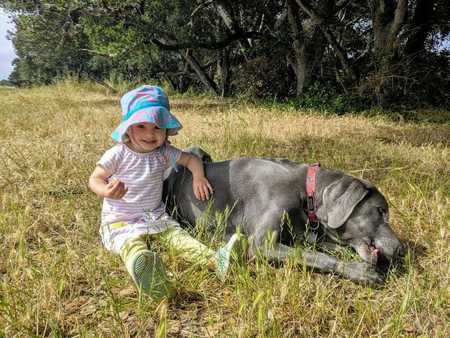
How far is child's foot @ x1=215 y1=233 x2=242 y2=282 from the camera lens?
2.10 m

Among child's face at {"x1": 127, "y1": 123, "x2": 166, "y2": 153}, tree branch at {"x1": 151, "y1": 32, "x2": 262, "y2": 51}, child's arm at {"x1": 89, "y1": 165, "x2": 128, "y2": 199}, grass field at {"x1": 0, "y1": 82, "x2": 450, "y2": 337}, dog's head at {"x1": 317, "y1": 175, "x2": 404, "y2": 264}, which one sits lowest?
grass field at {"x1": 0, "y1": 82, "x2": 450, "y2": 337}

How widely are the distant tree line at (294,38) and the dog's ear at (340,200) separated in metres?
7.07

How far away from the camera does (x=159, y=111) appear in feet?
8.72

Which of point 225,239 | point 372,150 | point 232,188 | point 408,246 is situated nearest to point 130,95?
point 232,188

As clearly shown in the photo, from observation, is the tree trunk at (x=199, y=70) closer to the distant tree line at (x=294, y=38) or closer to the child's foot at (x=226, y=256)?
the distant tree line at (x=294, y=38)

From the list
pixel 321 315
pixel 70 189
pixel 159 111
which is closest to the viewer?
pixel 321 315

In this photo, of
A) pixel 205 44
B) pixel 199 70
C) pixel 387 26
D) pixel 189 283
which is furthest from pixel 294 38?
pixel 189 283

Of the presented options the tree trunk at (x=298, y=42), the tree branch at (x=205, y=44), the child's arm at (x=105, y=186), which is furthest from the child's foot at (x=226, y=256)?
the tree branch at (x=205, y=44)

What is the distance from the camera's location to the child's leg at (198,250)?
2.12m

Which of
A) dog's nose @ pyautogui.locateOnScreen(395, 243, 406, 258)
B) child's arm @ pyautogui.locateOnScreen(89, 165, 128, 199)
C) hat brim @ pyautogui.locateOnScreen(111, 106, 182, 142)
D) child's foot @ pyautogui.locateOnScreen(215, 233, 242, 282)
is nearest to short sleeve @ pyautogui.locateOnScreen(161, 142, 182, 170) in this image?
hat brim @ pyautogui.locateOnScreen(111, 106, 182, 142)

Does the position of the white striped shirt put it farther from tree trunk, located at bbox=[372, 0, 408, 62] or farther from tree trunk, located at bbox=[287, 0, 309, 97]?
tree trunk, located at bbox=[287, 0, 309, 97]

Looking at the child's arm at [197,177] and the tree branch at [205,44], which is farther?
the tree branch at [205,44]

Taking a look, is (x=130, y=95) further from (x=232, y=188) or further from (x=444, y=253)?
(x=444, y=253)

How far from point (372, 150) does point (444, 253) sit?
2783 mm
